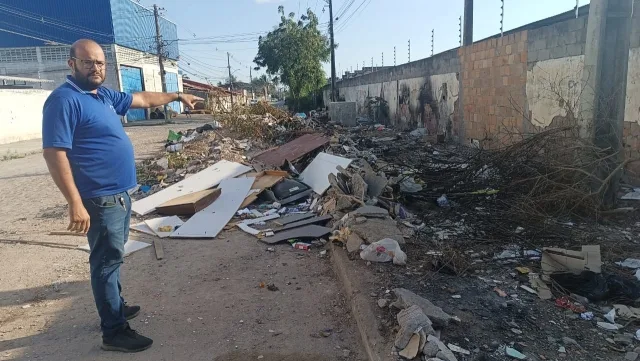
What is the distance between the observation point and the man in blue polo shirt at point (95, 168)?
2297mm

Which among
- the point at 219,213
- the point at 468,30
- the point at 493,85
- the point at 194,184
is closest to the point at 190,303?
the point at 219,213

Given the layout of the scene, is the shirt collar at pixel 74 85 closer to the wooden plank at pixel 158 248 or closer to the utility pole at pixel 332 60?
the wooden plank at pixel 158 248

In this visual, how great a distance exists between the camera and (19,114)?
19.6 metres

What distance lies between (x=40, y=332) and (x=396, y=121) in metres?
15.3

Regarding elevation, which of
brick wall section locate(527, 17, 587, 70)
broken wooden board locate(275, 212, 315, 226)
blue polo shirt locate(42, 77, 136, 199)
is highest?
brick wall section locate(527, 17, 587, 70)

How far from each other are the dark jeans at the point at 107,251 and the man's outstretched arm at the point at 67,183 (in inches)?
5.1

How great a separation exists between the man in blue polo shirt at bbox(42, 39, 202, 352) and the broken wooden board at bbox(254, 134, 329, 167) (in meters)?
5.36

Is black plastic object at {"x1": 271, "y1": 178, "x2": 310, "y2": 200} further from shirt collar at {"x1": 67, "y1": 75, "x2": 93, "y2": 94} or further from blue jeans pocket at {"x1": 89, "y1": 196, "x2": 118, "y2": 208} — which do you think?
shirt collar at {"x1": 67, "y1": 75, "x2": 93, "y2": 94}

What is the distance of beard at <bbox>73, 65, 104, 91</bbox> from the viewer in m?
2.46

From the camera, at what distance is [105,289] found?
2.57 m

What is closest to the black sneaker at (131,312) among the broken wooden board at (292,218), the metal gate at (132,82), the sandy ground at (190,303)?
the sandy ground at (190,303)

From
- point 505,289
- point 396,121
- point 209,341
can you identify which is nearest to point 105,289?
point 209,341

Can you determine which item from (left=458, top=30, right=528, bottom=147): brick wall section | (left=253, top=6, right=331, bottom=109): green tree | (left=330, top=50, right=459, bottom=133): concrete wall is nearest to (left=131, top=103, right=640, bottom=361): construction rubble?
(left=458, top=30, right=528, bottom=147): brick wall section

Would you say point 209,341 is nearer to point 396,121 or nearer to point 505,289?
point 505,289
